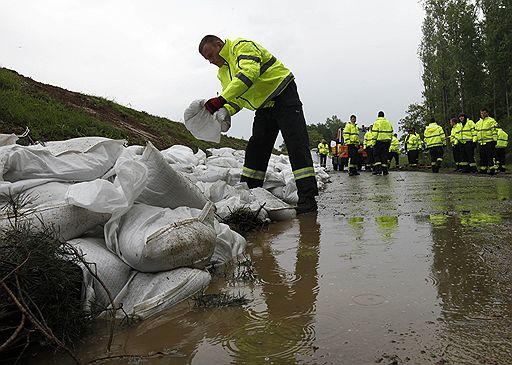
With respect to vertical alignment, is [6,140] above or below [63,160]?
above

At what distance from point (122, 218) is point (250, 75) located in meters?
1.86

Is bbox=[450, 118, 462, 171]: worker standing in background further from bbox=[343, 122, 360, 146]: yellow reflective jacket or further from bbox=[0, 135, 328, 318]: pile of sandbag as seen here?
bbox=[0, 135, 328, 318]: pile of sandbag

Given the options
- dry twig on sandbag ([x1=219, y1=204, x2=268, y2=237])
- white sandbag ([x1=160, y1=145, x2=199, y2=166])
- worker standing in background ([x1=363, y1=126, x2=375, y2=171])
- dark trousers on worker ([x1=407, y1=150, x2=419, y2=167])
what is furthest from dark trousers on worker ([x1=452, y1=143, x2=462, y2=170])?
dry twig on sandbag ([x1=219, y1=204, x2=268, y2=237])

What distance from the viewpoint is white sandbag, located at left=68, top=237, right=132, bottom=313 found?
1.55 metres

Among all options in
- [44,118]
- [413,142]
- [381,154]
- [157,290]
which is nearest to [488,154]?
[381,154]

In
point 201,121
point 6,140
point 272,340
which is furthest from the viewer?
point 201,121

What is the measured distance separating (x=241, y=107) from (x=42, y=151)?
2.02 meters

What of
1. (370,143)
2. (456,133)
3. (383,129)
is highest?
(383,129)

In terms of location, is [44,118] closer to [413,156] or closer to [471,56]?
[413,156]

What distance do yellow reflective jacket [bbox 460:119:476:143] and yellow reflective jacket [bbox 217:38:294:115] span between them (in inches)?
339

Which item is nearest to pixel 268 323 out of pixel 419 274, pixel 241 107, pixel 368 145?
pixel 419 274

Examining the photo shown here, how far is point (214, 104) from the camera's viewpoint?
3596mm

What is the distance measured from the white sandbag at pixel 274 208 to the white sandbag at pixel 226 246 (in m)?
1.04

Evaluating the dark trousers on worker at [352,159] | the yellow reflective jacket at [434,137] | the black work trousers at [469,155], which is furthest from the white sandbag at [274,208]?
the yellow reflective jacket at [434,137]
